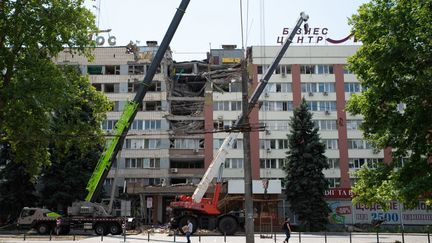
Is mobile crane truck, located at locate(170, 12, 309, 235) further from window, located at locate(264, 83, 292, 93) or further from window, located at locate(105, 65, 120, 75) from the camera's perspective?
window, located at locate(105, 65, 120, 75)

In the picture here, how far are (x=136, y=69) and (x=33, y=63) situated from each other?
38960mm

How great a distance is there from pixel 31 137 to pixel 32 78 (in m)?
2.96

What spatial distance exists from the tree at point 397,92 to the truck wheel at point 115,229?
60.7 ft

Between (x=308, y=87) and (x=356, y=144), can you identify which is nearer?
(x=356, y=144)

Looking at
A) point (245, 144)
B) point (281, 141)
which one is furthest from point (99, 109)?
Answer: point (281, 141)

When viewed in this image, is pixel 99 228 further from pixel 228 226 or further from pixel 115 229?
pixel 228 226

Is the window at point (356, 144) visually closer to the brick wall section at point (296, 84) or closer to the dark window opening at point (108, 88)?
the brick wall section at point (296, 84)

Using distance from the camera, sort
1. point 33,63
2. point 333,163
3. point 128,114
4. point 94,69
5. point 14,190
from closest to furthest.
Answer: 1. point 33,63
2. point 128,114
3. point 14,190
4. point 333,163
5. point 94,69

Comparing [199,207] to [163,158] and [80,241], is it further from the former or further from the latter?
[163,158]

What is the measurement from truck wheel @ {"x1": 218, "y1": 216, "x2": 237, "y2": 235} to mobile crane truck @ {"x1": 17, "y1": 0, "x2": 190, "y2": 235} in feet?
22.7

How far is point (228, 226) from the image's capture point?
33.3 metres

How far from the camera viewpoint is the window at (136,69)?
203 feet

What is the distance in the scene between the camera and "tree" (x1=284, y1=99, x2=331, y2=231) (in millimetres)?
44438

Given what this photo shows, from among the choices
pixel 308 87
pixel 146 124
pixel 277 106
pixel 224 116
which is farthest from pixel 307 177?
pixel 146 124
